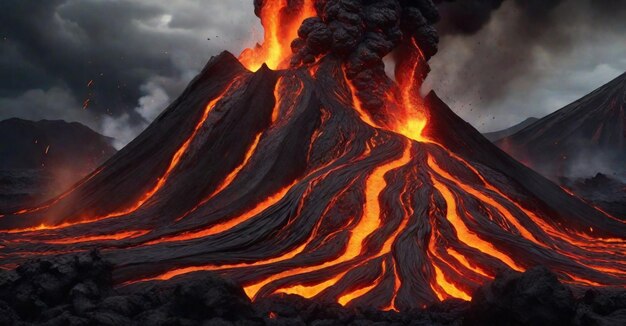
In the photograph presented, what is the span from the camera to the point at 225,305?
27.9ft

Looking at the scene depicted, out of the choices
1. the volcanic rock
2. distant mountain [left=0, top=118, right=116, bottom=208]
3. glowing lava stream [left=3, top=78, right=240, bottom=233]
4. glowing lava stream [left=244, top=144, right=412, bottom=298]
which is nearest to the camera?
the volcanic rock

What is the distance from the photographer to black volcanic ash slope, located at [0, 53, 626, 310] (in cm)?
1222

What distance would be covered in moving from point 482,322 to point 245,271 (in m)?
5.35

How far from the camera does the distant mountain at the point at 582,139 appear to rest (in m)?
42.2

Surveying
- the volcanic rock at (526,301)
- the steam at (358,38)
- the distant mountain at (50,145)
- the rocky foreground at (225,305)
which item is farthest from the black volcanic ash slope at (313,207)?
the distant mountain at (50,145)

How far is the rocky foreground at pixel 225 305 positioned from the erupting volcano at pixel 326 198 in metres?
1.23

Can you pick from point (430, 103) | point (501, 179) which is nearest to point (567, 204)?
point (501, 179)

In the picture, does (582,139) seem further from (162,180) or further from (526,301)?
(526,301)

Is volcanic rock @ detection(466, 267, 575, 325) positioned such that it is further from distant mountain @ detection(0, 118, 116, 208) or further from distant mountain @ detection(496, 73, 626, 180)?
distant mountain @ detection(0, 118, 116, 208)

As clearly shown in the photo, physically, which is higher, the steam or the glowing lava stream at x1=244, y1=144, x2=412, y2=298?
the steam

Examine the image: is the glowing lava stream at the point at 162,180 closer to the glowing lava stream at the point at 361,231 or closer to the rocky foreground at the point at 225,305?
the glowing lava stream at the point at 361,231

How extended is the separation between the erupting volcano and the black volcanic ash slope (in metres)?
0.05

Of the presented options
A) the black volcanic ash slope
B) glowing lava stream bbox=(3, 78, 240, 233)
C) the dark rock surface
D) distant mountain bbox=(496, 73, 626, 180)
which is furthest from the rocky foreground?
distant mountain bbox=(496, 73, 626, 180)

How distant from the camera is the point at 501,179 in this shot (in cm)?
1881
